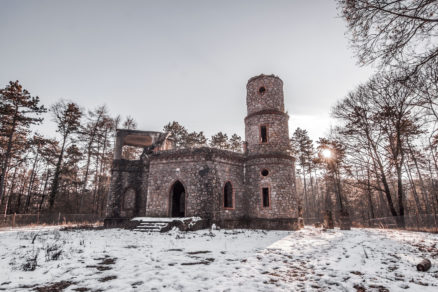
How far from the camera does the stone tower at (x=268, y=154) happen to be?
51.3 feet

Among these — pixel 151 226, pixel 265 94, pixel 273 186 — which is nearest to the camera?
pixel 151 226

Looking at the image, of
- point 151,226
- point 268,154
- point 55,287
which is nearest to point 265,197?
point 268,154

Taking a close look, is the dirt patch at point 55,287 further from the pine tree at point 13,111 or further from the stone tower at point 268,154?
the pine tree at point 13,111

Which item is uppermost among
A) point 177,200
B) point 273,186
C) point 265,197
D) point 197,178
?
point 197,178

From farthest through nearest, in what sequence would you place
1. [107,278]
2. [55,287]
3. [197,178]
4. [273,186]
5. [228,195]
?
[228,195] < [273,186] < [197,178] < [107,278] < [55,287]

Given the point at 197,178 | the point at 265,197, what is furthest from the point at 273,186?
the point at 197,178

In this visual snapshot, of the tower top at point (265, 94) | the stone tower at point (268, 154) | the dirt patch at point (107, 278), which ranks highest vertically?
the tower top at point (265, 94)

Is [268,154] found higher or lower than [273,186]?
higher

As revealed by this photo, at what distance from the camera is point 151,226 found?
13711 mm

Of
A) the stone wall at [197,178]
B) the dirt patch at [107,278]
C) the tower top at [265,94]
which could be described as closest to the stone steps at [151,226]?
the stone wall at [197,178]

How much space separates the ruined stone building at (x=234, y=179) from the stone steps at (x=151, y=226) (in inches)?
64.8

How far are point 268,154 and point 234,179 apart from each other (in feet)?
10.2

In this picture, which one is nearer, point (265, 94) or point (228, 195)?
point (228, 195)

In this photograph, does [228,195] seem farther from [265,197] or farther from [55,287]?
[55,287]
